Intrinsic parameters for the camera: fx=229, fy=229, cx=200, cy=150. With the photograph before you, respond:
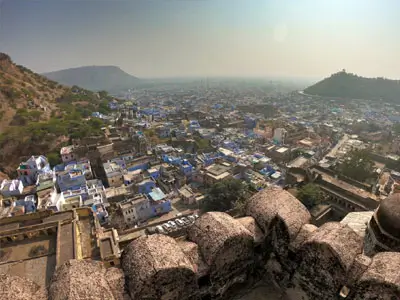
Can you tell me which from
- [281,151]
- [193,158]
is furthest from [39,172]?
[281,151]

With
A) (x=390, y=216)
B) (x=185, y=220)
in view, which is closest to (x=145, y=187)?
(x=185, y=220)

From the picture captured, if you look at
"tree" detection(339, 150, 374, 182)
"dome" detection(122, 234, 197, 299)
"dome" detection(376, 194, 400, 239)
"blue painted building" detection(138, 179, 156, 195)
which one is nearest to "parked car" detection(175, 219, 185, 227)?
"blue painted building" detection(138, 179, 156, 195)

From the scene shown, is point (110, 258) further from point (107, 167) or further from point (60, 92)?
point (60, 92)

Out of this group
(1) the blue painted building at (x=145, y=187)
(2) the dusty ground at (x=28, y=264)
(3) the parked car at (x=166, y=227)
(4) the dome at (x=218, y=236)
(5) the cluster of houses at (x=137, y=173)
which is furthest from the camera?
(1) the blue painted building at (x=145, y=187)

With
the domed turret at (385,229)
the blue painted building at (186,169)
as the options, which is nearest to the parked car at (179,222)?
the blue painted building at (186,169)

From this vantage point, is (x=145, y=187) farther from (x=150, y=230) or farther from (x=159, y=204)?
(x=150, y=230)

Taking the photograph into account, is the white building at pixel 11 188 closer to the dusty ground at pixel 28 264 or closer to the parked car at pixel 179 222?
the dusty ground at pixel 28 264

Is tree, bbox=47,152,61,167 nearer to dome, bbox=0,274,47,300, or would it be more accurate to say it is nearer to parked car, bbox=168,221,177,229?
parked car, bbox=168,221,177,229
